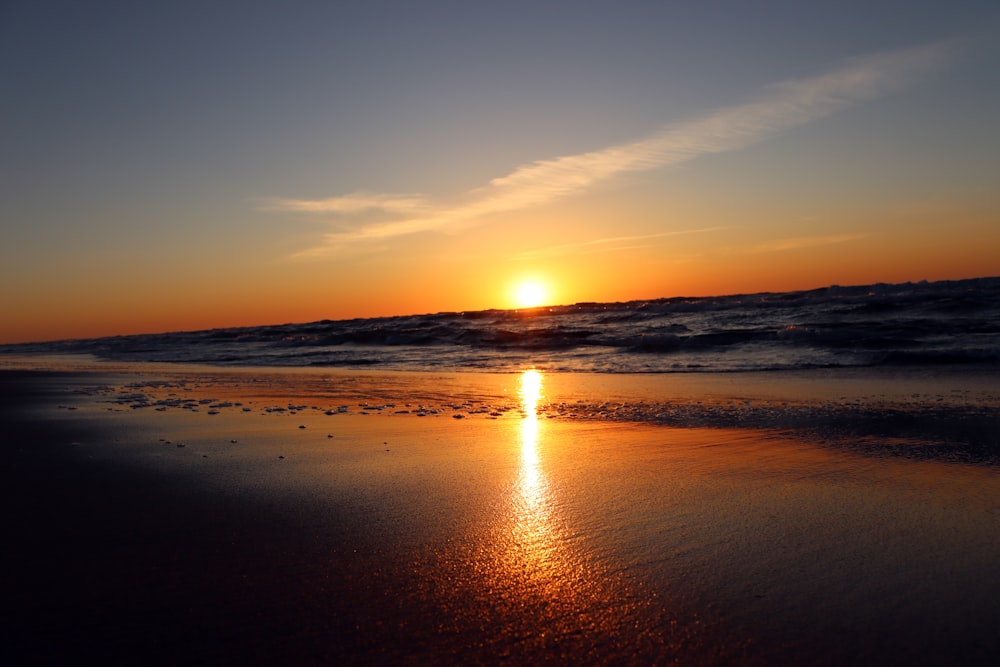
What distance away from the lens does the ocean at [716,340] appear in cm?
1348

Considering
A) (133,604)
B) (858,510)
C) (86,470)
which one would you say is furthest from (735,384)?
(133,604)

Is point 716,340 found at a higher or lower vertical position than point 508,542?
higher

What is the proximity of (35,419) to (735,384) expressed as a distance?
8.34 m

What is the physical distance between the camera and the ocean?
13.5 meters

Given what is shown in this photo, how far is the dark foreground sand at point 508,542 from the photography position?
199 cm

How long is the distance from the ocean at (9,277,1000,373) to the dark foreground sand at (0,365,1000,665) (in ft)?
25.3

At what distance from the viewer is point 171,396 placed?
9.03 metres

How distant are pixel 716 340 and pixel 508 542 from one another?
669 inches

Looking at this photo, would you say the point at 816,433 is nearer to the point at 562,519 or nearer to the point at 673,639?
Answer: the point at 562,519

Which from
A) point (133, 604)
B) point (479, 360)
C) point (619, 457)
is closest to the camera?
point (133, 604)

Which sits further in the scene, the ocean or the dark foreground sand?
the ocean

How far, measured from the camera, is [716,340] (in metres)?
18.8

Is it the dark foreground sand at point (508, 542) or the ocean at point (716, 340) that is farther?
the ocean at point (716, 340)

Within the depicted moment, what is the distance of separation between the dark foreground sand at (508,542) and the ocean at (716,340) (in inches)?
303
